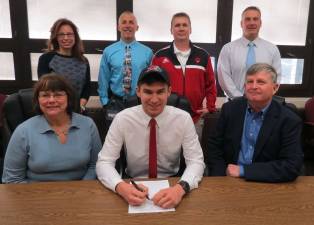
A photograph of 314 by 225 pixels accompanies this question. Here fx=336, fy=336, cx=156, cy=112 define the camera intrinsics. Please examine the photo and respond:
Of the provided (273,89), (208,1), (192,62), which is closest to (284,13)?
(208,1)

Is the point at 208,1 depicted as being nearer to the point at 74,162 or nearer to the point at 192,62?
the point at 192,62

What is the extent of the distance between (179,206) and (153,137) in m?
0.51

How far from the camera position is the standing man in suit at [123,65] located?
2.88m

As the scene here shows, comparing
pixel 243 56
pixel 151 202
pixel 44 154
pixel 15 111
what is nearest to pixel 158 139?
pixel 151 202

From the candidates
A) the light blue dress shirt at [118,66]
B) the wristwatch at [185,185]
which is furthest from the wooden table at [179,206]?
the light blue dress shirt at [118,66]

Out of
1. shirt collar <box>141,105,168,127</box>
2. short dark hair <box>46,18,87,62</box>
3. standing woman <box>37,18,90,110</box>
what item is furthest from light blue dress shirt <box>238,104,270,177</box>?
short dark hair <box>46,18,87,62</box>

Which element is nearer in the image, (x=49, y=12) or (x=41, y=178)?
(x=41, y=178)

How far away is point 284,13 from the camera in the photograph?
13.2ft

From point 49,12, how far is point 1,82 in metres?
0.98

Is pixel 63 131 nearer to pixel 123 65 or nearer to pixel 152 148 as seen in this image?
pixel 152 148

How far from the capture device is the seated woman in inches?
67.8

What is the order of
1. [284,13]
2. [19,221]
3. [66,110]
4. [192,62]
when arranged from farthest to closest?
[284,13] < [192,62] < [66,110] < [19,221]

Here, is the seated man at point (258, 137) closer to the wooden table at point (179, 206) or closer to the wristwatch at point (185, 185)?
the wooden table at point (179, 206)

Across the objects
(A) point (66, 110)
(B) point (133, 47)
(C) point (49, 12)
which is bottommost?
(A) point (66, 110)
